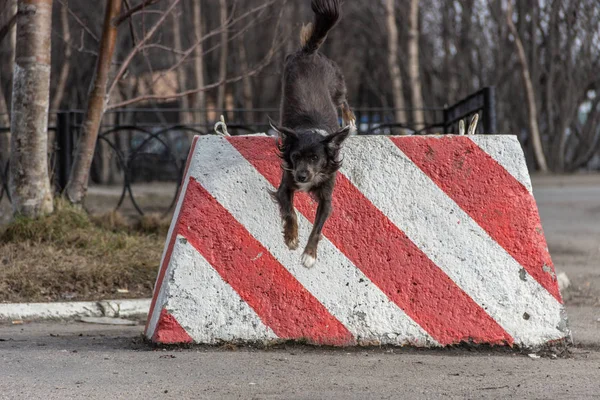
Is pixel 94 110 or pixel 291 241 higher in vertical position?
pixel 94 110

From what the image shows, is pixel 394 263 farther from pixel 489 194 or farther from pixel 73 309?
pixel 73 309

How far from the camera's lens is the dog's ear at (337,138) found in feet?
14.2

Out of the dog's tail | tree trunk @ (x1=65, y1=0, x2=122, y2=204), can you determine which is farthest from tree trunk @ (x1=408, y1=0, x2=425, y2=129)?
the dog's tail

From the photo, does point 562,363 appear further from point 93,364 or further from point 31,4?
point 31,4

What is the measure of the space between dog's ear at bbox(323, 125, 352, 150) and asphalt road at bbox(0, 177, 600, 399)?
108 centimetres

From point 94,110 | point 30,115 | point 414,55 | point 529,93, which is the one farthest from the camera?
point 529,93

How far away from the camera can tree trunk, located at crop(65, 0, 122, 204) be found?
324 inches

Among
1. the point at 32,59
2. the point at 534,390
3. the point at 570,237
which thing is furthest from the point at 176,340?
the point at 570,237

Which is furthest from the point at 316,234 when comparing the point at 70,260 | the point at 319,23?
the point at 70,260

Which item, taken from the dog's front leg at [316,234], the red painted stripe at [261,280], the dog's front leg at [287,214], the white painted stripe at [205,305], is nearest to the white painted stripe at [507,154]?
the dog's front leg at [316,234]

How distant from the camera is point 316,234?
4.31 metres

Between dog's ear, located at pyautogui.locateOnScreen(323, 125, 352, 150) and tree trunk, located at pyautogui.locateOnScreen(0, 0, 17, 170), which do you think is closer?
dog's ear, located at pyautogui.locateOnScreen(323, 125, 352, 150)

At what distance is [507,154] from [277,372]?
1.76 m

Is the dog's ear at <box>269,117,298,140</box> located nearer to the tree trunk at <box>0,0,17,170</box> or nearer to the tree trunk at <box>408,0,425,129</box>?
the tree trunk at <box>0,0,17,170</box>
